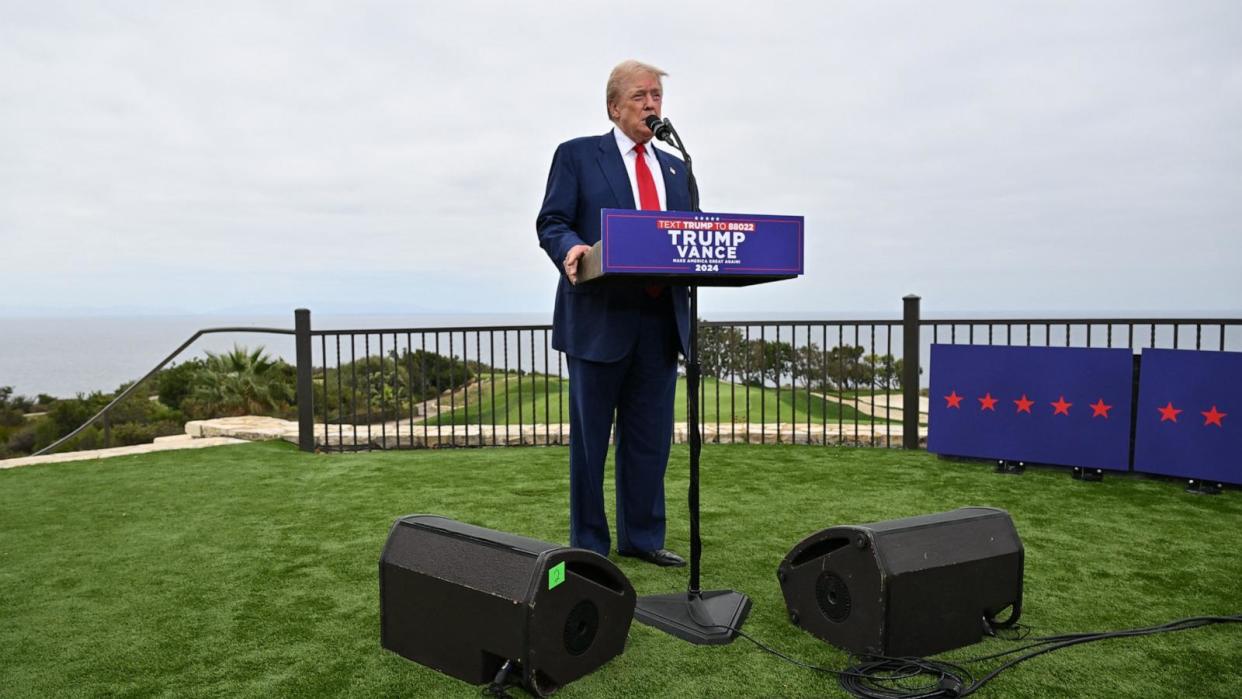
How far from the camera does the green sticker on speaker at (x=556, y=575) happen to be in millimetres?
1817

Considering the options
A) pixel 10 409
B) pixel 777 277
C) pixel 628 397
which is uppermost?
pixel 777 277

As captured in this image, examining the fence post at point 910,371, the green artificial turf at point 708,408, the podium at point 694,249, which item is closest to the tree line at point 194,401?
the green artificial turf at point 708,408

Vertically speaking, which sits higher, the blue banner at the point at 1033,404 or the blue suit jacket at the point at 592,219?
the blue suit jacket at the point at 592,219

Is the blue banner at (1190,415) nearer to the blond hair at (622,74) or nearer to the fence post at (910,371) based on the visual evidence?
the fence post at (910,371)

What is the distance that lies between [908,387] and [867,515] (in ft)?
7.98

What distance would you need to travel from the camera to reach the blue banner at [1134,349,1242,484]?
421 centimetres

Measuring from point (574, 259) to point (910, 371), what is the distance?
4.50m

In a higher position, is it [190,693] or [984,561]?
[984,561]

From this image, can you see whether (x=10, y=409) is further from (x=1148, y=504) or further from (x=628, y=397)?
(x=1148, y=504)

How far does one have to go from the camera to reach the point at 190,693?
6.53 ft

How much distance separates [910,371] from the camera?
5.98m

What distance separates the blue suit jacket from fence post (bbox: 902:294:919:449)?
382 centimetres

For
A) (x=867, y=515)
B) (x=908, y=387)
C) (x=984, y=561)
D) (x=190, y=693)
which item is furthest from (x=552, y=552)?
(x=908, y=387)

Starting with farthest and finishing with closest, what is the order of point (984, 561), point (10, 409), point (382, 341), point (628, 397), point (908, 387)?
1. point (10, 409)
2. point (382, 341)
3. point (908, 387)
4. point (628, 397)
5. point (984, 561)
